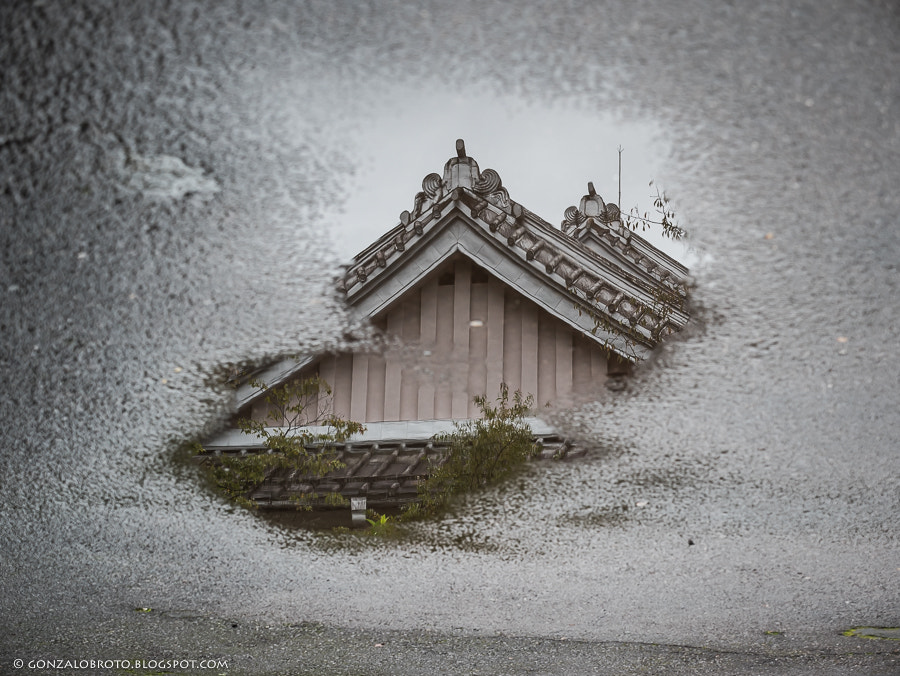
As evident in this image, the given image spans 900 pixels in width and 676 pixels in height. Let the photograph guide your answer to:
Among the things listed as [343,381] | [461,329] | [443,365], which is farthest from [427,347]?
[343,381]

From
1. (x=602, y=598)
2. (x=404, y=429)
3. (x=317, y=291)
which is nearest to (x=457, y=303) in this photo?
(x=404, y=429)

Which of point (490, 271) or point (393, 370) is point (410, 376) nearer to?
point (393, 370)

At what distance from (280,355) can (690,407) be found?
1435 mm

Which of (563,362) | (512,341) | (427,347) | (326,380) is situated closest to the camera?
(326,380)

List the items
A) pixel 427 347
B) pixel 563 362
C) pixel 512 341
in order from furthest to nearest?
1. pixel 512 341
2. pixel 563 362
3. pixel 427 347

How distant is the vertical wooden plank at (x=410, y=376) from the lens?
9.93ft

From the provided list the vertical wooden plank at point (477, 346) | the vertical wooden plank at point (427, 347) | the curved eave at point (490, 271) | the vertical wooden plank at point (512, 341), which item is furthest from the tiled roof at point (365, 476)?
the curved eave at point (490, 271)

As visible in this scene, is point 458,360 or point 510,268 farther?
point 510,268

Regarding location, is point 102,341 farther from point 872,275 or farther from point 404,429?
point 872,275

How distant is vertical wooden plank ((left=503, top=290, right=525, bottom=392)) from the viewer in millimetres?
3129

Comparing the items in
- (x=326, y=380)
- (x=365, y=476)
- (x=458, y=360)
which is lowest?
(x=365, y=476)

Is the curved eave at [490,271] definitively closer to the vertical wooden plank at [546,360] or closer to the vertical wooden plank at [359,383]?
the vertical wooden plank at [546,360]

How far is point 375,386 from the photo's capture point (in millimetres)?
3010

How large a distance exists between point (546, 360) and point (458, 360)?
356 mm
